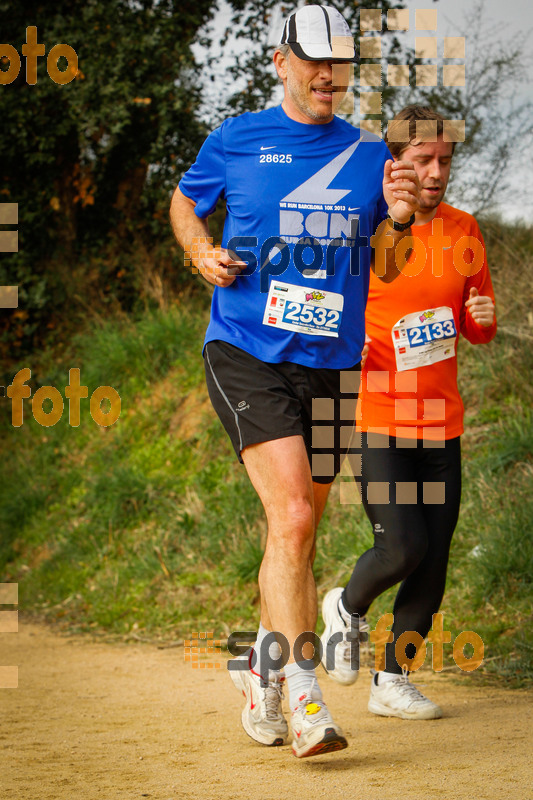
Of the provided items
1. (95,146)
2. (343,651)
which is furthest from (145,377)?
(343,651)

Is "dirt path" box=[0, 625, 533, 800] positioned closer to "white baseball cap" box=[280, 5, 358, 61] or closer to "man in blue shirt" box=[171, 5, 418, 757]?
"man in blue shirt" box=[171, 5, 418, 757]

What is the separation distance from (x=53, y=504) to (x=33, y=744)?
5.76 meters

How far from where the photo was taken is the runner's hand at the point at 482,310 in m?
3.92

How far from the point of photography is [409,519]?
3922 mm

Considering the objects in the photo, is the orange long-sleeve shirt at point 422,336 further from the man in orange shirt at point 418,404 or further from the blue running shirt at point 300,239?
the blue running shirt at point 300,239

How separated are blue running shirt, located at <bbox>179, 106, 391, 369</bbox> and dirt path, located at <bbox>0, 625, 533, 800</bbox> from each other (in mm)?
1473

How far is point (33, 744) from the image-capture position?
3.75 meters

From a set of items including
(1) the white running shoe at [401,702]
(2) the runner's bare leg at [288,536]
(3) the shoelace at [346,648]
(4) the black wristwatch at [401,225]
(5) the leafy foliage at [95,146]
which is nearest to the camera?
(2) the runner's bare leg at [288,536]

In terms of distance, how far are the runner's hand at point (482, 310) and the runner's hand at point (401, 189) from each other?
61 centimetres

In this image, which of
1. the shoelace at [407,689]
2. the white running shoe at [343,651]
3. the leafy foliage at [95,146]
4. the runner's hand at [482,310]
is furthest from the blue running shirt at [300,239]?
the leafy foliage at [95,146]

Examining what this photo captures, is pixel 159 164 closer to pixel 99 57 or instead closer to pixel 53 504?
pixel 99 57

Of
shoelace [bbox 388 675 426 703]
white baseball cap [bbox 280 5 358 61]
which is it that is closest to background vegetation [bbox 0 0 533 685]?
shoelace [bbox 388 675 426 703]

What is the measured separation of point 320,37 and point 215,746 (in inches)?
112

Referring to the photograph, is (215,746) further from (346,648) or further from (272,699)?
(346,648)
